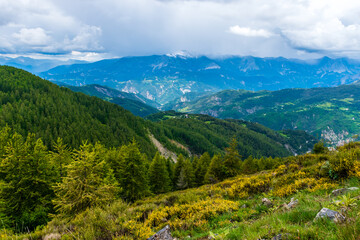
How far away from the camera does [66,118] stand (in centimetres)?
10544

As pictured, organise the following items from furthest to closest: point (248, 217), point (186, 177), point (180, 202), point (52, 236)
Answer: point (186, 177), point (180, 202), point (52, 236), point (248, 217)

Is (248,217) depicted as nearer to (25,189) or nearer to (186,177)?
(25,189)

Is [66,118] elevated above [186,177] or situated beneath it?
elevated above

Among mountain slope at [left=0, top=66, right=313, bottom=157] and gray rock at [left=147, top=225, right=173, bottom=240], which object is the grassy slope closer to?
gray rock at [left=147, top=225, right=173, bottom=240]

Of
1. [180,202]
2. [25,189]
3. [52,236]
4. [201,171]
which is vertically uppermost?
[52,236]

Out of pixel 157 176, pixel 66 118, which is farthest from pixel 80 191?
pixel 66 118

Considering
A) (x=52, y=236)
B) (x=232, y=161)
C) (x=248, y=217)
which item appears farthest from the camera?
(x=232, y=161)

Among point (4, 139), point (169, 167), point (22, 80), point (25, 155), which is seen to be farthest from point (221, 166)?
point (22, 80)

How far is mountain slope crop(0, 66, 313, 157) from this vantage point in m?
88.9

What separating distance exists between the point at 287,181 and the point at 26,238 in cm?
1651

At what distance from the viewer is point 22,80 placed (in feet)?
435

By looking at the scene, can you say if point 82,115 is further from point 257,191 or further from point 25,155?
point 257,191

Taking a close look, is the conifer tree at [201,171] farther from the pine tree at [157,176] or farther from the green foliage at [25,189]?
the green foliage at [25,189]

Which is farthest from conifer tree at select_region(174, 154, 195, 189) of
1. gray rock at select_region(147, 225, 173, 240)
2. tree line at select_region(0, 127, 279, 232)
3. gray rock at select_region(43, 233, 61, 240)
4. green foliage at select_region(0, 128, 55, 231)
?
gray rock at select_region(147, 225, 173, 240)
